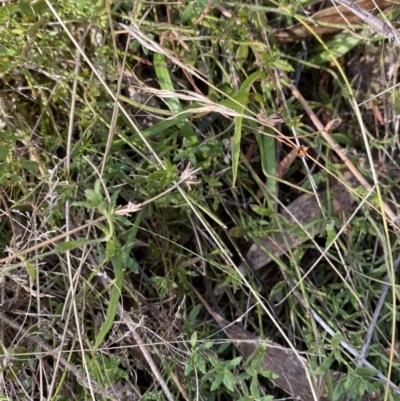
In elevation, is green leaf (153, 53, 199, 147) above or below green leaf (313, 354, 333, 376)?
above

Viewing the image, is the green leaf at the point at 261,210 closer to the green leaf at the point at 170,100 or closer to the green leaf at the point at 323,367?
the green leaf at the point at 170,100

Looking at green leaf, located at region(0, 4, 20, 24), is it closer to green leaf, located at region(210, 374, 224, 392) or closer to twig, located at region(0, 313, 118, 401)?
twig, located at region(0, 313, 118, 401)

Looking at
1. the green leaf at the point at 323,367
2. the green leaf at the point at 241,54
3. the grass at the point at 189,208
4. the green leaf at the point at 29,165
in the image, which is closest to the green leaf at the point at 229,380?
the grass at the point at 189,208

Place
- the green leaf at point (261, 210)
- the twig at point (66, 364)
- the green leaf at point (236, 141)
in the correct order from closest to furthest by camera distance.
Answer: the twig at point (66, 364)
the green leaf at point (236, 141)
the green leaf at point (261, 210)

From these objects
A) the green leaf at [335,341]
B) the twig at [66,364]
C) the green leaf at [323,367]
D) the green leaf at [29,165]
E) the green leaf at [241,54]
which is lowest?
the green leaf at [323,367]

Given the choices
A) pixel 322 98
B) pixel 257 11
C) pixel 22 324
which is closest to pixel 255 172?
pixel 322 98

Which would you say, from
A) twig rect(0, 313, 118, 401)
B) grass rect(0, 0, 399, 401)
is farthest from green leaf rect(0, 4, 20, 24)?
twig rect(0, 313, 118, 401)

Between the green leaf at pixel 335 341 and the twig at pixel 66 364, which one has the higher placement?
the twig at pixel 66 364

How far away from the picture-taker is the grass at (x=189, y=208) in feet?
4.03

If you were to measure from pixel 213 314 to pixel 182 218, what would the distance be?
0.81 feet

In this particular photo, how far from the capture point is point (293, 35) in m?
1.49

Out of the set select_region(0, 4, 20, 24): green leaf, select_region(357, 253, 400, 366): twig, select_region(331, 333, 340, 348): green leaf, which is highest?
select_region(0, 4, 20, 24): green leaf

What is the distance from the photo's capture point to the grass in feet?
4.03

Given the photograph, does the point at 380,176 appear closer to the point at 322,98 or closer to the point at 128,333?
the point at 322,98
